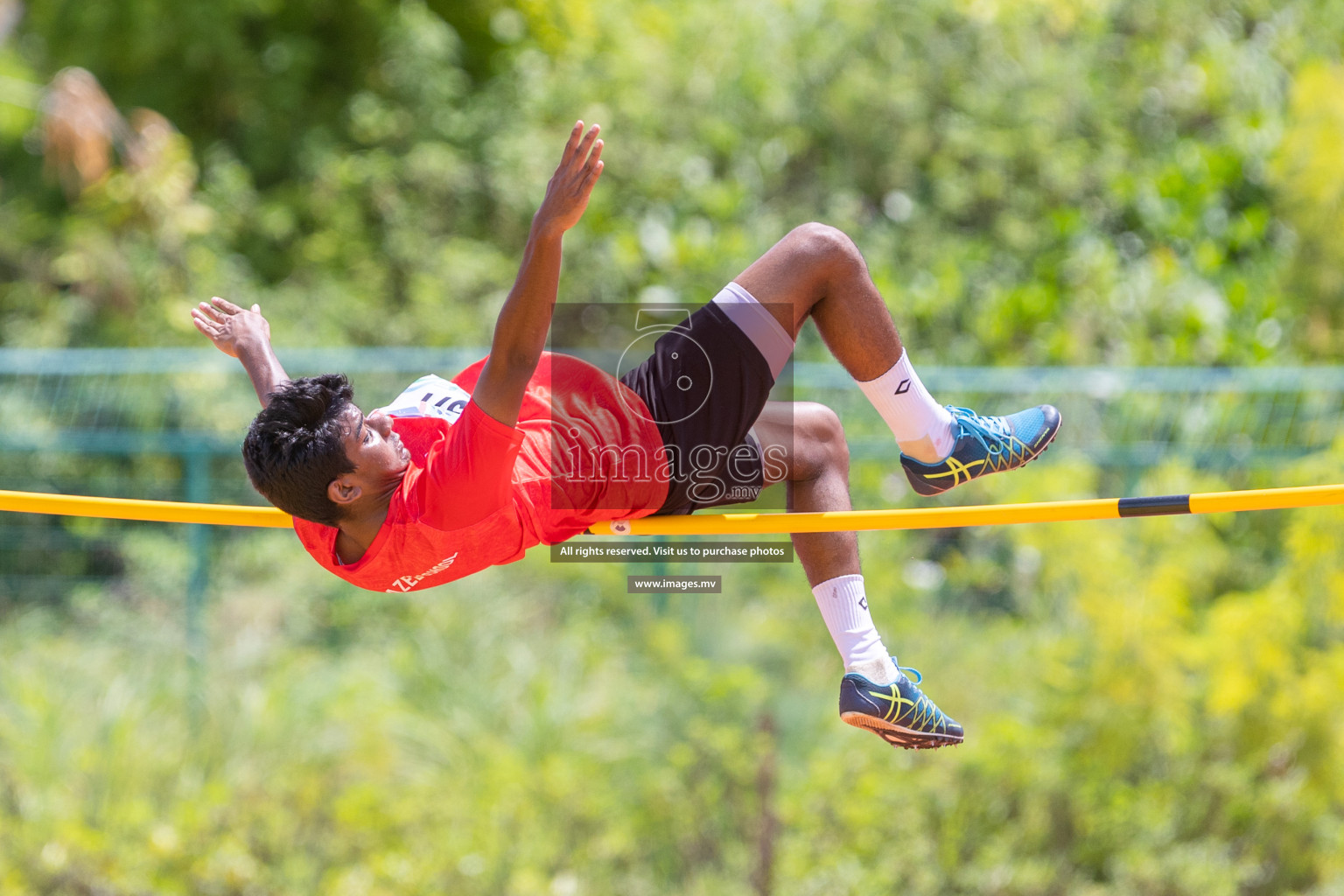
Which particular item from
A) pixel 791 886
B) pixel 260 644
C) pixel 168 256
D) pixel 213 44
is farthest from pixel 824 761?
pixel 213 44

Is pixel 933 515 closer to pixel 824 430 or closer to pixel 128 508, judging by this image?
pixel 824 430

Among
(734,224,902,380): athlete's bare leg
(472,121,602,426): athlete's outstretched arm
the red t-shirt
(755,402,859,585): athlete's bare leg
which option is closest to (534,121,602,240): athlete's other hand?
(472,121,602,426): athlete's outstretched arm

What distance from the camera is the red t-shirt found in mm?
3217

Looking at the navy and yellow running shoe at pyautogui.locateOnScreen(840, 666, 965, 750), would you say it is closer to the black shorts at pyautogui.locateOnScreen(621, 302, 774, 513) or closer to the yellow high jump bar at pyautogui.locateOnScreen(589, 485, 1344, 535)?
the yellow high jump bar at pyautogui.locateOnScreen(589, 485, 1344, 535)

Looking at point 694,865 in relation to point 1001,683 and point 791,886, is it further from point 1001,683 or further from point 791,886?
point 1001,683

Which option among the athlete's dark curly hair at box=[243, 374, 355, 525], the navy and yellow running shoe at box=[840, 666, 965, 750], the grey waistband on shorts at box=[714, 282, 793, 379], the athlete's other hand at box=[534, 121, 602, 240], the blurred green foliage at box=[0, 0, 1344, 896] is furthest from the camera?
the blurred green foliage at box=[0, 0, 1344, 896]

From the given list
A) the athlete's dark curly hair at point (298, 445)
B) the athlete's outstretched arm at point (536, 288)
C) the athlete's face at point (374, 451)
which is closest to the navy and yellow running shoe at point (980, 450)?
the athlete's outstretched arm at point (536, 288)

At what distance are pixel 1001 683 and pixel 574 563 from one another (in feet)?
8.13

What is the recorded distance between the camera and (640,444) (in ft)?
11.3

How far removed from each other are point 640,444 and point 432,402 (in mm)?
596

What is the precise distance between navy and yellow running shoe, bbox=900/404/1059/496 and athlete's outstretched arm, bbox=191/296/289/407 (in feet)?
6.02

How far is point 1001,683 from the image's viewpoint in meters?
6.83

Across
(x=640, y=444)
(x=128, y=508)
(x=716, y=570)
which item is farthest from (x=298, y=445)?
(x=716, y=570)

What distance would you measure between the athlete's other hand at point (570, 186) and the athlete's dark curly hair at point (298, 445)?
0.78 meters
